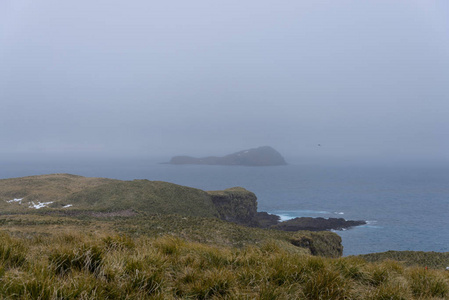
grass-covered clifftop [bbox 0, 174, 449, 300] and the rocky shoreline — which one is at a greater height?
grass-covered clifftop [bbox 0, 174, 449, 300]

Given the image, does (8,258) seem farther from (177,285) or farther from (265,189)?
(265,189)

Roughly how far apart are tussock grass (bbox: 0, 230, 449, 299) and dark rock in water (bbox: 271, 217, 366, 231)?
56803 millimetres

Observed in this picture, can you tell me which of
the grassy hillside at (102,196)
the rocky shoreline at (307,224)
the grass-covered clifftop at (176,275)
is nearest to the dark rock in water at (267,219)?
the rocky shoreline at (307,224)

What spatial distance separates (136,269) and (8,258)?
2735mm

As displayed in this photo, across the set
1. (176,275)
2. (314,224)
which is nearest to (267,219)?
(314,224)

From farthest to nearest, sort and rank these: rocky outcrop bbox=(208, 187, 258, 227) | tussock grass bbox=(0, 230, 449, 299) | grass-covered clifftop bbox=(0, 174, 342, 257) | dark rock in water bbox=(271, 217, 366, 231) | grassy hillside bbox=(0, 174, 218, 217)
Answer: dark rock in water bbox=(271, 217, 366, 231)
rocky outcrop bbox=(208, 187, 258, 227)
grassy hillside bbox=(0, 174, 218, 217)
grass-covered clifftop bbox=(0, 174, 342, 257)
tussock grass bbox=(0, 230, 449, 299)

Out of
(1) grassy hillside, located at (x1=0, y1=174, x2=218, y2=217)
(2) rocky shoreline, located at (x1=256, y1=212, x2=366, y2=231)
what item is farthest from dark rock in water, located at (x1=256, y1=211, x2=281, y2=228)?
(1) grassy hillside, located at (x1=0, y1=174, x2=218, y2=217)

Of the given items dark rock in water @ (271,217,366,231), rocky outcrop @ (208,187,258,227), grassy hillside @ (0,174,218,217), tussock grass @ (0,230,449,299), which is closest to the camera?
Result: tussock grass @ (0,230,449,299)

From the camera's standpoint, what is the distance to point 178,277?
559 cm

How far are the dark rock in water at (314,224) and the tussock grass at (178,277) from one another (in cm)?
5680

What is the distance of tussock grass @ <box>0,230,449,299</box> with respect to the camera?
4.29 meters

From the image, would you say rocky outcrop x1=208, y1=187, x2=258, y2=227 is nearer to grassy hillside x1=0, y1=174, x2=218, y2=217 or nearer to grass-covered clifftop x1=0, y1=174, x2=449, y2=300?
grassy hillside x1=0, y1=174, x2=218, y2=217

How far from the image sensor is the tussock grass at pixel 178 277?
4286 mm

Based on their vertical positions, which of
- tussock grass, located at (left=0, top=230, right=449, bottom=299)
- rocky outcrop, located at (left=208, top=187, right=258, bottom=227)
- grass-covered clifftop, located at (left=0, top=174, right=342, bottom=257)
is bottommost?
rocky outcrop, located at (left=208, top=187, right=258, bottom=227)
